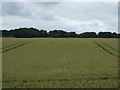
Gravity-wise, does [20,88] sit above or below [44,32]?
below

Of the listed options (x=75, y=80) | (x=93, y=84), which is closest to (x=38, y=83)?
(x=75, y=80)

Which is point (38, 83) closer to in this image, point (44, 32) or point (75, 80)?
point (75, 80)

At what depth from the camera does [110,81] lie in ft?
36.2

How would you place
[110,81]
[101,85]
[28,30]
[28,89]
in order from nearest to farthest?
1. [28,89]
2. [101,85]
3. [110,81]
4. [28,30]

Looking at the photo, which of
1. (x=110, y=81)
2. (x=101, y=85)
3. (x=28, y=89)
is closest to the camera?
(x=28, y=89)

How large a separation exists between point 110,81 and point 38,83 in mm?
3663

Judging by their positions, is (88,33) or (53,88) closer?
(53,88)

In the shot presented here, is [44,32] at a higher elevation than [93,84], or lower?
higher

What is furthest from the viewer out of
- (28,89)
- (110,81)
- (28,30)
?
(28,30)

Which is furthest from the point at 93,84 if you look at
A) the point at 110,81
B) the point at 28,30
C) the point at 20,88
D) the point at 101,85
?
the point at 28,30

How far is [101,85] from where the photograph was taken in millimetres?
10141

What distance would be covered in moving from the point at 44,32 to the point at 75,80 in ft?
328

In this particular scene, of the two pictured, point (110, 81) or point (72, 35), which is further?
point (72, 35)

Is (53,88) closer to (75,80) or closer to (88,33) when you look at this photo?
(75,80)
